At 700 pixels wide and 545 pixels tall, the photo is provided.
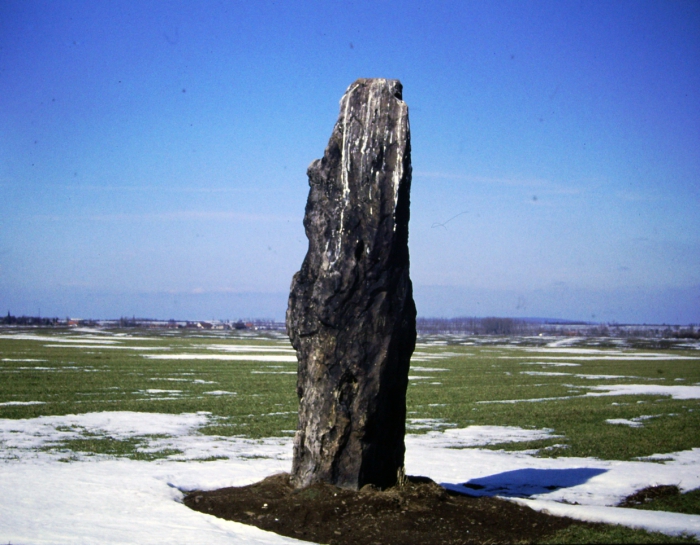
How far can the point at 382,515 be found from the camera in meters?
8.20

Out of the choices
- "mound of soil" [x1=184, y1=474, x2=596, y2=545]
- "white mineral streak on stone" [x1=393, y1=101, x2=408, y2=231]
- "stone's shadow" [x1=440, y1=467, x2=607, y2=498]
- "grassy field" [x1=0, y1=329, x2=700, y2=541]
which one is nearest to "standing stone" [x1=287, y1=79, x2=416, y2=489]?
"white mineral streak on stone" [x1=393, y1=101, x2=408, y2=231]

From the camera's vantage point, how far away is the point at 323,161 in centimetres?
946

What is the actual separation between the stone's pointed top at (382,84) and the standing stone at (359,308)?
0.02 m

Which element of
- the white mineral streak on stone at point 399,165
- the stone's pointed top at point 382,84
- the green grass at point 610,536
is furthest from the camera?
the stone's pointed top at point 382,84

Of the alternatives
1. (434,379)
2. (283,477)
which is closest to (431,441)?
(283,477)

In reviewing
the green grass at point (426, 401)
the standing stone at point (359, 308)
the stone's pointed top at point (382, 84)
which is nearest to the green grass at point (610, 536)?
the standing stone at point (359, 308)

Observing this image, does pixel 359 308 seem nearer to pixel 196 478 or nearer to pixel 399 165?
pixel 399 165

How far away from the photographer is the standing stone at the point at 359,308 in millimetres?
8844

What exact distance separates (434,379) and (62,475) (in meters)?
23.7

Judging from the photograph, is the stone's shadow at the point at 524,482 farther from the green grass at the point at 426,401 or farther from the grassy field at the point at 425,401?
the green grass at the point at 426,401

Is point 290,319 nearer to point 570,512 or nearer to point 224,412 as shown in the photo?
point 570,512

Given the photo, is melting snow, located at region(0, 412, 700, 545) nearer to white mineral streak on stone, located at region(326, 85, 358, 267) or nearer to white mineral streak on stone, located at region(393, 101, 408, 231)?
white mineral streak on stone, located at region(326, 85, 358, 267)

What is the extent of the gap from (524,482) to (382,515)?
3686mm

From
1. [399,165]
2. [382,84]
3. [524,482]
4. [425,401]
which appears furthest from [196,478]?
[425,401]
